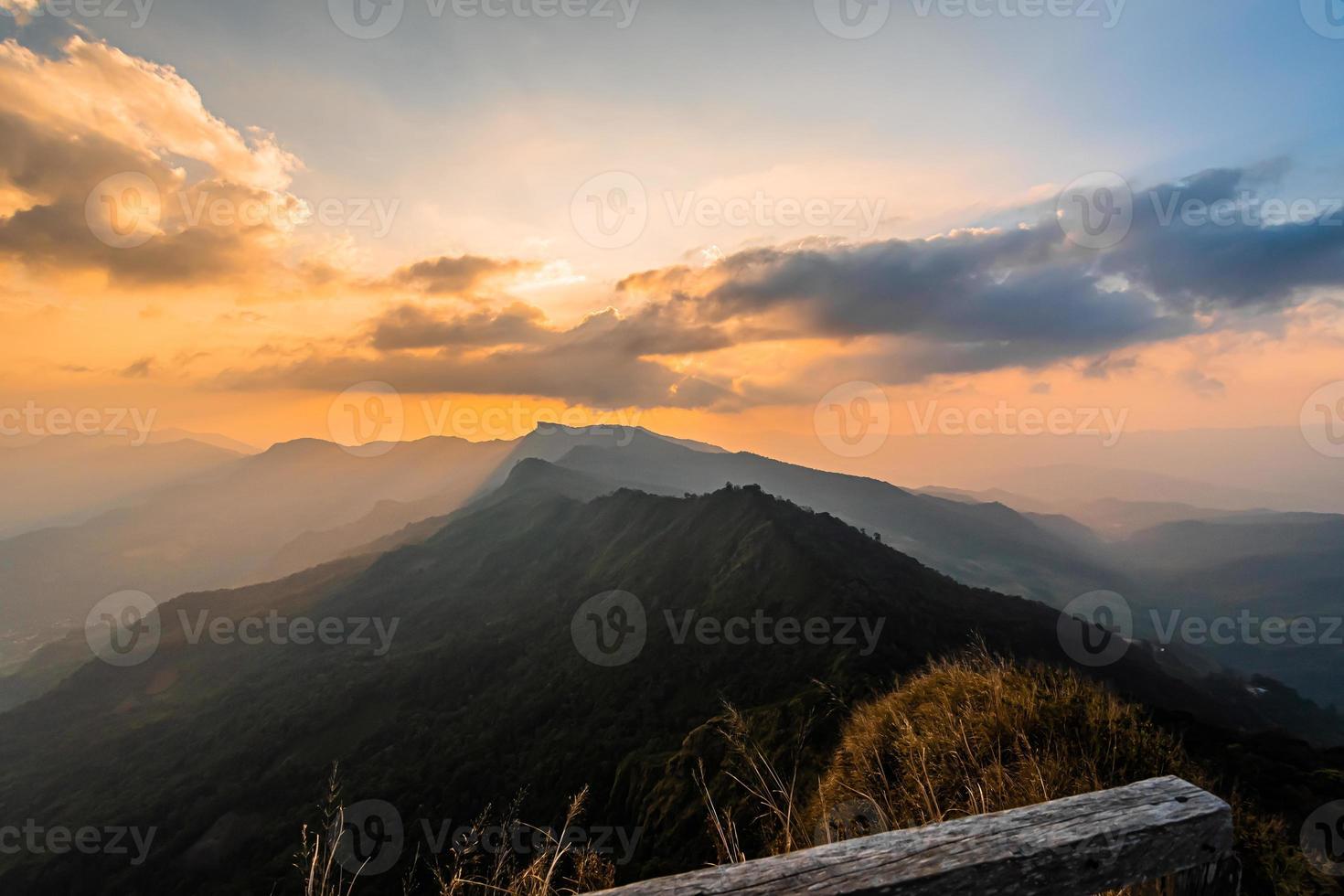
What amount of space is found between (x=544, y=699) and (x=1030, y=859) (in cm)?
5373

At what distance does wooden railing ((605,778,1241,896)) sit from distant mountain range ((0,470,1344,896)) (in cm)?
925

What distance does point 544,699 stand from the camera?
49.9m

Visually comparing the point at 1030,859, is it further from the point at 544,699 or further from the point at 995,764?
the point at 544,699

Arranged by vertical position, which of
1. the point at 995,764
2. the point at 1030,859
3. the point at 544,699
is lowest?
the point at 544,699

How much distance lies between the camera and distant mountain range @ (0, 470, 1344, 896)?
108 feet

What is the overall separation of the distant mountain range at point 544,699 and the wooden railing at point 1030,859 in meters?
9.25

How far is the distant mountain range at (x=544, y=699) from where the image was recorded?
33031 mm

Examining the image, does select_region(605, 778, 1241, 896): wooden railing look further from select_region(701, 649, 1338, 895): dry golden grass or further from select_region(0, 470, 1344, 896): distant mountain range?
select_region(0, 470, 1344, 896): distant mountain range

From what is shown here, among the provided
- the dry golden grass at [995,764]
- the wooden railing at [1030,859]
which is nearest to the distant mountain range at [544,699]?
the dry golden grass at [995,764]

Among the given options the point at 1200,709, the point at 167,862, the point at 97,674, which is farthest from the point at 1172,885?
the point at 97,674

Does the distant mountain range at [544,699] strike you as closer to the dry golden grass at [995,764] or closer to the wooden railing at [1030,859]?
the dry golden grass at [995,764]

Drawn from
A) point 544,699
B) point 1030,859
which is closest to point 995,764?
point 1030,859

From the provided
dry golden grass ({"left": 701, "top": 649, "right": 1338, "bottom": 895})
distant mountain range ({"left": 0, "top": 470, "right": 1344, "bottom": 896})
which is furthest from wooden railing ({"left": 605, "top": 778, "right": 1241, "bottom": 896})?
distant mountain range ({"left": 0, "top": 470, "right": 1344, "bottom": 896})

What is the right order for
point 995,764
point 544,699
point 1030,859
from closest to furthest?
point 1030,859, point 995,764, point 544,699
